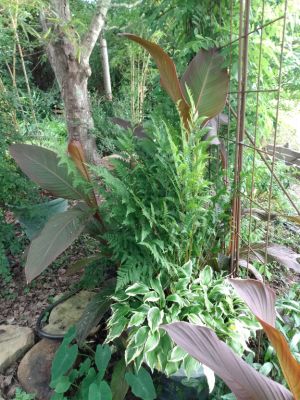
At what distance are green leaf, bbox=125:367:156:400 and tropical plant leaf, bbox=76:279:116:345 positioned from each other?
303 millimetres

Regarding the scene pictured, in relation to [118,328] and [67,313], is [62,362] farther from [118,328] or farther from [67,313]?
[67,313]

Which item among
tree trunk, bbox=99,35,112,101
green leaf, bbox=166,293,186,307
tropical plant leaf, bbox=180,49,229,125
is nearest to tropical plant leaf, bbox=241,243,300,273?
green leaf, bbox=166,293,186,307

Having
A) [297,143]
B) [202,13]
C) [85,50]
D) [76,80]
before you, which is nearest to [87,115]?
[76,80]

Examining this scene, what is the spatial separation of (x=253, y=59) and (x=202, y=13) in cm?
36

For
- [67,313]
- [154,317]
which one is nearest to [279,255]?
[154,317]

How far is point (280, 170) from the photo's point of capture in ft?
8.92

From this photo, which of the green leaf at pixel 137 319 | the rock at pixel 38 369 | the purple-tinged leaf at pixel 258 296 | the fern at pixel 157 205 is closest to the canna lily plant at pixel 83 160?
the fern at pixel 157 205

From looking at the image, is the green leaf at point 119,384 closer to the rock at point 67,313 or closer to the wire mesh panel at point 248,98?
the rock at point 67,313

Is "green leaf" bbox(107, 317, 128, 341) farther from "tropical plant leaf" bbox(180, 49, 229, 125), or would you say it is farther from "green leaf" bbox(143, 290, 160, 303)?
"tropical plant leaf" bbox(180, 49, 229, 125)

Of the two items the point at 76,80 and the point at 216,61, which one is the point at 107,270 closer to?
the point at 216,61

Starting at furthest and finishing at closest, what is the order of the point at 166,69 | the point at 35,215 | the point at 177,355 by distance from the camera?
the point at 35,215
the point at 166,69
the point at 177,355

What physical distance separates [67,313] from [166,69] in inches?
55.6

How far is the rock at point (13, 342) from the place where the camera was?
1.64m

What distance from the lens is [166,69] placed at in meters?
1.40
